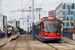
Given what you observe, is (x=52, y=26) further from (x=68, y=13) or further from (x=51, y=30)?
(x=68, y=13)

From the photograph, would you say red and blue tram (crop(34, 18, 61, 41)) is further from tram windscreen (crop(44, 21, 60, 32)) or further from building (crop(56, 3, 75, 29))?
building (crop(56, 3, 75, 29))

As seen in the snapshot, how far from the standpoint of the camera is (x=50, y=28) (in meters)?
20.0

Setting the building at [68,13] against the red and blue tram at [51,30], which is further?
the building at [68,13]

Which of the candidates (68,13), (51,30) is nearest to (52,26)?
(51,30)

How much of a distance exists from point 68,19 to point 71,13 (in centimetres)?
295

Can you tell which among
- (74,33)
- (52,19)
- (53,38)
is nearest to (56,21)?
(52,19)

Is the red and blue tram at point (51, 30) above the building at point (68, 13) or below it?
below

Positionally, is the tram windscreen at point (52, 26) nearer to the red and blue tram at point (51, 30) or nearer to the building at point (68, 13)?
the red and blue tram at point (51, 30)

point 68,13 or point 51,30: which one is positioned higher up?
point 68,13

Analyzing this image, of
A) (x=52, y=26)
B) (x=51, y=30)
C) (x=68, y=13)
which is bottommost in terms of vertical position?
(x=51, y=30)

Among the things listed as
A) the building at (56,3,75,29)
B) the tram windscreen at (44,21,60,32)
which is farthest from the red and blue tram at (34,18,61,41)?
the building at (56,3,75,29)

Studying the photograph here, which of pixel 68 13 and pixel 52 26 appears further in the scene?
pixel 68 13

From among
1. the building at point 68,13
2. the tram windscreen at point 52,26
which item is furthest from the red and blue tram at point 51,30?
A: the building at point 68,13

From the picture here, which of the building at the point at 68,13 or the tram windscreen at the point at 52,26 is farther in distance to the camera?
the building at the point at 68,13
